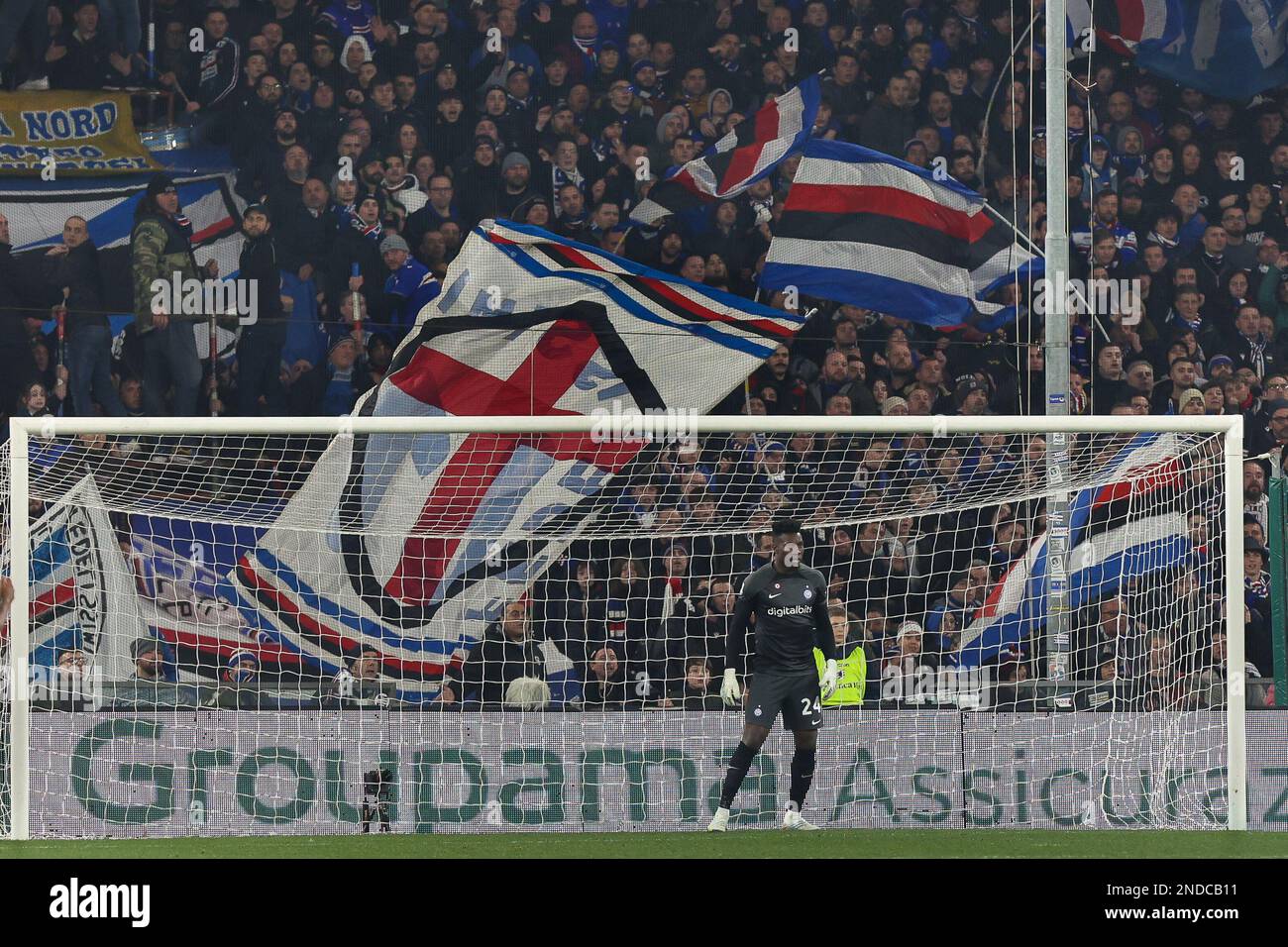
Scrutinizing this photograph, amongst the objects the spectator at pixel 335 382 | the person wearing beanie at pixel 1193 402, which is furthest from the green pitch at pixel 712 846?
the spectator at pixel 335 382

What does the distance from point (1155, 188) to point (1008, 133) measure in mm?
1082

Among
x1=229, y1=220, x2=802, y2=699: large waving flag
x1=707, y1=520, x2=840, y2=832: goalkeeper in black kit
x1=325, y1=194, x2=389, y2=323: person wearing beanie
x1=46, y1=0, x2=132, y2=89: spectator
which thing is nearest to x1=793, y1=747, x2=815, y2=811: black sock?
x1=707, y1=520, x2=840, y2=832: goalkeeper in black kit

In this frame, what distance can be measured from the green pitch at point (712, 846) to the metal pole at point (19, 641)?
197 millimetres

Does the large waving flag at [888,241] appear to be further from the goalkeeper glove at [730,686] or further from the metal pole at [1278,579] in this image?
the goalkeeper glove at [730,686]

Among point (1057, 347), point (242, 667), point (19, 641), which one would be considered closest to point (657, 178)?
point (1057, 347)

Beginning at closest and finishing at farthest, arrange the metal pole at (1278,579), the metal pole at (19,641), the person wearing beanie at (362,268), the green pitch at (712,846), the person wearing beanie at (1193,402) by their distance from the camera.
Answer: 1. the green pitch at (712,846)
2. the metal pole at (19,641)
3. the metal pole at (1278,579)
4. the person wearing beanie at (1193,402)
5. the person wearing beanie at (362,268)

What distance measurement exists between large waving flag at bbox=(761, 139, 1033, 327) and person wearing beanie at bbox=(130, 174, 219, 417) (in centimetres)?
389

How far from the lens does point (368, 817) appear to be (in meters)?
7.30

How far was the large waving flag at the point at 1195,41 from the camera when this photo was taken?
1066 centimetres

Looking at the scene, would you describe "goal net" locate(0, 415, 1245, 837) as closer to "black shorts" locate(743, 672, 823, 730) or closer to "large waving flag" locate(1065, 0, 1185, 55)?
"black shorts" locate(743, 672, 823, 730)

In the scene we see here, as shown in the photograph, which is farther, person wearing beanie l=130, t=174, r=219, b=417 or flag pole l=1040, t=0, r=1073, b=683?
person wearing beanie l=130, t=174, r=219, b=417

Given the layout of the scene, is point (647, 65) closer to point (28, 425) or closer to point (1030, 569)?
point (1030, 569)

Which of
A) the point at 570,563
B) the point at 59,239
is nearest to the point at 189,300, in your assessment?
the point at 59,239

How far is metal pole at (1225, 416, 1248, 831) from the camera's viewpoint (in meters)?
6.63
